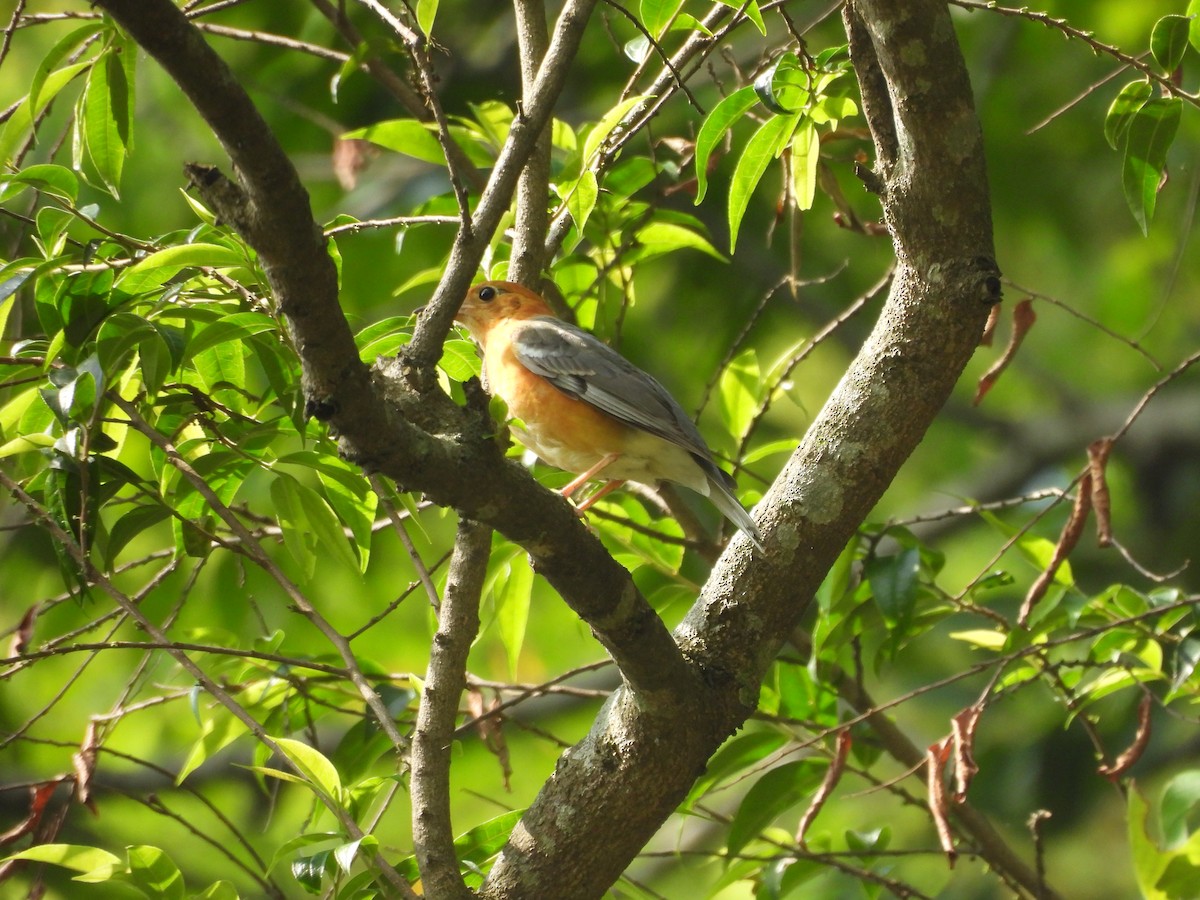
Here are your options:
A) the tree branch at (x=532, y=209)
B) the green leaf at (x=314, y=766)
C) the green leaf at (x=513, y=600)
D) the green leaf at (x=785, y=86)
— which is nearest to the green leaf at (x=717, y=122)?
the green leaf at (x=785, y=86)

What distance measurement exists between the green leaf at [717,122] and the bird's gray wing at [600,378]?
3.84ft

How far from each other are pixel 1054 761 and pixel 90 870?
5244 millimetres

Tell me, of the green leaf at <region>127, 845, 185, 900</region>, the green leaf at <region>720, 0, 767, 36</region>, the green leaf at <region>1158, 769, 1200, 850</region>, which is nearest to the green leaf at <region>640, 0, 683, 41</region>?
the green leaf at <region>720, 0, 767, 36</region>

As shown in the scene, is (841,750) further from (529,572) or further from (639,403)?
(639,403)

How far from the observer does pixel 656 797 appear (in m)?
3.25

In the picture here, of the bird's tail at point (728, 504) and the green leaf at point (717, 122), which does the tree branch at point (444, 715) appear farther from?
the green leaf at point (717, 122)

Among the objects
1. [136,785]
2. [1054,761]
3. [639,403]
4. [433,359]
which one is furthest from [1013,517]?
[433,359]

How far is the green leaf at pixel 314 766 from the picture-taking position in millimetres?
3037

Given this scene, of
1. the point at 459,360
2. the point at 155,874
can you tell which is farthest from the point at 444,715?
the point at 459,360

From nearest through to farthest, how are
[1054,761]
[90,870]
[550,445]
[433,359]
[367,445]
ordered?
[367,445], [433,359], [90,870], [550,445], [1054,761]

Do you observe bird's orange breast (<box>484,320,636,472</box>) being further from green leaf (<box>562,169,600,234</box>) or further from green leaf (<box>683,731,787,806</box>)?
green leaf (<box>683,731,787,806</box>)

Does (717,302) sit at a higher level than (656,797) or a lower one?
higher

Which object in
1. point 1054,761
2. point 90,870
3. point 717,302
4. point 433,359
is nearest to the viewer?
point 433,359

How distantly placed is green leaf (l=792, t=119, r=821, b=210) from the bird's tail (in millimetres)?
891
